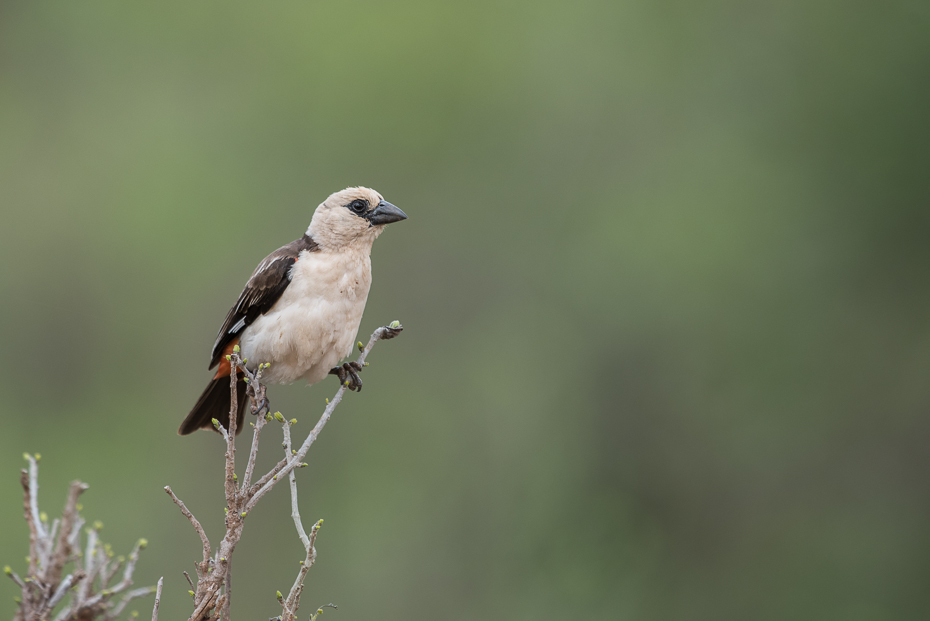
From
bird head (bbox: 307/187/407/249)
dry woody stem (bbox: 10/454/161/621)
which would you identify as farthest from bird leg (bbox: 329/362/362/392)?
dry woody stem (bbox: 10/454/161/621)

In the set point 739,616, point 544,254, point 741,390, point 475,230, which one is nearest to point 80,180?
point 475,230

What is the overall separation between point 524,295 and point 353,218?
10081mm

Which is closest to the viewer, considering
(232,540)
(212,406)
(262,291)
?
(232,540)

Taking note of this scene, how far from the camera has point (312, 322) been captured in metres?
4.39

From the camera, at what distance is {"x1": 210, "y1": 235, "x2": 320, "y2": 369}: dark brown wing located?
15.1 feet

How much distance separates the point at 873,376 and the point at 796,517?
2393 millimetres

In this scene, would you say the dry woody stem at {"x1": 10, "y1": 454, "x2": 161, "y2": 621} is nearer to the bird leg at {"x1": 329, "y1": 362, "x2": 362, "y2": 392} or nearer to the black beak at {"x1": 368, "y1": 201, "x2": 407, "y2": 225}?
the bird leg at {"x1": 329, "y1": 362, "x2": 362, "y2": 392}

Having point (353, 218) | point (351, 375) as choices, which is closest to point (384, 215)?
point (353, 218)

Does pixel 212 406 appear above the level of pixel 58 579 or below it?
below

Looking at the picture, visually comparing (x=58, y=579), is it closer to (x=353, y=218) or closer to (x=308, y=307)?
(x=308, y=307)

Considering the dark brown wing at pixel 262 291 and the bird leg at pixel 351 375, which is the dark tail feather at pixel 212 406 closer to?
the dark brown wing at pixel 262 291

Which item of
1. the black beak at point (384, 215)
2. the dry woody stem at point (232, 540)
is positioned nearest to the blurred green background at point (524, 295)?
the black beak at point (384, 215)

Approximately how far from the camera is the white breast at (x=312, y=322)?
440cm

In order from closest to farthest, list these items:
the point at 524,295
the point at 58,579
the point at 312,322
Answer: the point at 58,579, the point at 312,322, the point at 524,295
